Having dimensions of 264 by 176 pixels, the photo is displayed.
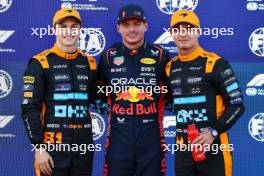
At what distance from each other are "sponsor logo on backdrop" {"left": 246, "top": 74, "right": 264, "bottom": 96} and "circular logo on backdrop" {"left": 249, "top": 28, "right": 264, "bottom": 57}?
20cm

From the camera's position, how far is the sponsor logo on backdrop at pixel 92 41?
12.4 ft

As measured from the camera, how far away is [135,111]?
9.01 feet

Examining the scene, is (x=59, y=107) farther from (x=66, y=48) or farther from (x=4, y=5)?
(x=4, y=5)

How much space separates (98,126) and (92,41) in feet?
2.50

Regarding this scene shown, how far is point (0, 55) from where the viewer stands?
148 inches

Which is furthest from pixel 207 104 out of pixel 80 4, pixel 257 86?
pixel 80 4

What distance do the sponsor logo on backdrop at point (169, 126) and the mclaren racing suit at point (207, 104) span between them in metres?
1.12

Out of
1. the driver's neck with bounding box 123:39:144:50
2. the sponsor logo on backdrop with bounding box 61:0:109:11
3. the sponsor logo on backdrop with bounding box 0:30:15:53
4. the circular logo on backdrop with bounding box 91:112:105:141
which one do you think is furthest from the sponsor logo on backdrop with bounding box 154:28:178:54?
the sponsor logo on backdrop with bounding box 0:30:15:53

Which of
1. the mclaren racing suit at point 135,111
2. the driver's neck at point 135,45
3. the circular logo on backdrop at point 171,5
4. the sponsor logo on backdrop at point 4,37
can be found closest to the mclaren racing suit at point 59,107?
the mclaren racing suit at point 135,111

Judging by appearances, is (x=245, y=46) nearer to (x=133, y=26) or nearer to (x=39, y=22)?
(x=133, y=26)

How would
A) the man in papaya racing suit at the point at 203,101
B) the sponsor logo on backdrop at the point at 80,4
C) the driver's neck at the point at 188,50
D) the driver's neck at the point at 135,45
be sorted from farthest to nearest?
1. the sponsor logo on backdrop at the point at 80,4
2. the driver's neck at the point at 135,45
3. the driver's neck at the point at 188,50
4. the man in papaya racing suit at the point at 203,101

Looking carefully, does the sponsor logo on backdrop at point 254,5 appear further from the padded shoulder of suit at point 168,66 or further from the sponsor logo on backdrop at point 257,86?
the padded shoulder of suit at point 168,66

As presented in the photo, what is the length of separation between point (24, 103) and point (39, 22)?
1.31 meters

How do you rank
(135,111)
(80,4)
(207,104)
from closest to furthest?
(207,104) < (135,111) < (80,4)
